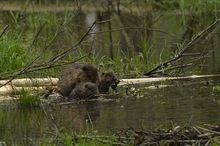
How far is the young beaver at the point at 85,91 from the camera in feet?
31.9

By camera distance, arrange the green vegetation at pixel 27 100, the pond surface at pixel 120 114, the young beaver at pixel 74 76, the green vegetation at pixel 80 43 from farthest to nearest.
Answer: the green vegetation at pixel 80 43 → the young beaver at pixel 74 76 → the green vegetation at pixel 27 100 → the pond surface at pixel 120 114

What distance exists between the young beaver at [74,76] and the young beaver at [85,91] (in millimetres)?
124

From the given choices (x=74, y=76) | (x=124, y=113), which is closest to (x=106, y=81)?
(x=74, y=76)

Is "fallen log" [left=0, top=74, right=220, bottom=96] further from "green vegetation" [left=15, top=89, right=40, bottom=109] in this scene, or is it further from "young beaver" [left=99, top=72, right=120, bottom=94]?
"young beaver" [left=99, top=72, right=120, bottom=94]

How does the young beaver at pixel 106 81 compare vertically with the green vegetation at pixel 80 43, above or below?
below

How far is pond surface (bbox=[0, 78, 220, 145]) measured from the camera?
758 centimetres

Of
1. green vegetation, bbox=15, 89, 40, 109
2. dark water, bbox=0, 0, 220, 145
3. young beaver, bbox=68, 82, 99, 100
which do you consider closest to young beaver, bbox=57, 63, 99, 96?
young beaver, bbox=68, 82, 99, 100

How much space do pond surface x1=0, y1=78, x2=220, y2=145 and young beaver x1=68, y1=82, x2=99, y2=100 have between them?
21cm

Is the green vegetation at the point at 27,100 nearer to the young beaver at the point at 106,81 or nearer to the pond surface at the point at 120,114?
the pond surface at the point at 120,114

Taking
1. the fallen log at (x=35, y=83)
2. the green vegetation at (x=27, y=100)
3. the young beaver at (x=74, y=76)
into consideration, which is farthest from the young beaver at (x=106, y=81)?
the green vegetation at (x=27, y=100)

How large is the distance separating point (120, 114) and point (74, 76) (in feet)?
5.39

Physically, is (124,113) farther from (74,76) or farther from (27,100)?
(74,76)

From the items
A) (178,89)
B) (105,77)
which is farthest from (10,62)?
(178,89)

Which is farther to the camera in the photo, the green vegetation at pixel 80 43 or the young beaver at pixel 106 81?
the green vegetation at pixel 80 43
